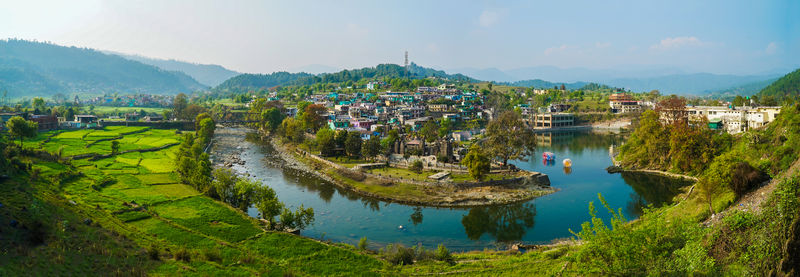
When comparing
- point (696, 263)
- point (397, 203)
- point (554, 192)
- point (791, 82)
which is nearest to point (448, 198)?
point (397, 203)

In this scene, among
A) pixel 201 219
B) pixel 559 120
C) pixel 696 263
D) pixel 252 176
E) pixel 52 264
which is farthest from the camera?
pixel 559 120

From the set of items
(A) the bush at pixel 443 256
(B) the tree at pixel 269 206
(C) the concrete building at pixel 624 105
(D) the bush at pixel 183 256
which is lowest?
(A) the bush at pixel 443 256

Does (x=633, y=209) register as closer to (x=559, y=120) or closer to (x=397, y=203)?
(x=397, y=203)

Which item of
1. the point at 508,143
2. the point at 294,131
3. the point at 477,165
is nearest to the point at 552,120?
the point at 508,143

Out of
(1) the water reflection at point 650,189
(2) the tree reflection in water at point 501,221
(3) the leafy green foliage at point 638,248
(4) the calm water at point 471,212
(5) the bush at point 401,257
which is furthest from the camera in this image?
(1) the water reflection at point 650,189

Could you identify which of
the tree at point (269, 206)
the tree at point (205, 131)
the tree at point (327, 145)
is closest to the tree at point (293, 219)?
the tree at point (269, 206)

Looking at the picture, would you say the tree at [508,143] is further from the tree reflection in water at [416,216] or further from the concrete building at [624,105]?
the concrete building at [624,105]
